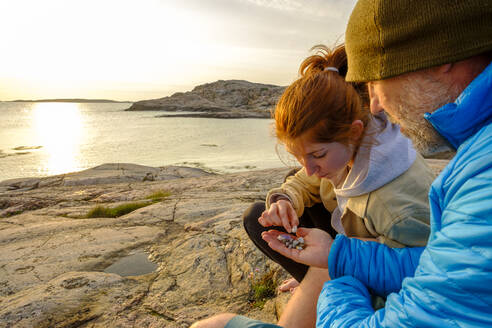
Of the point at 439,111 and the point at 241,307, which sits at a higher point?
Answer: the point at 439,111

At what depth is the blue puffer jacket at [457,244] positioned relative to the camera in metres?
0.74

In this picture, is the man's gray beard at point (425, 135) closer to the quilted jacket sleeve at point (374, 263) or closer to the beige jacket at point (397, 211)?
the beige jacket at point (397, 211)

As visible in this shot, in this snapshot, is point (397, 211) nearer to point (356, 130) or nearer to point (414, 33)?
point (356, 130)

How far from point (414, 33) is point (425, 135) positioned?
0.37 m

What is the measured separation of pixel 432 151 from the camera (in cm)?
125

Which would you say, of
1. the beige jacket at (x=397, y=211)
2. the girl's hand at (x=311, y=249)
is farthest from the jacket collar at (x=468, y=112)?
the girl's hand at (x=311, y=249)

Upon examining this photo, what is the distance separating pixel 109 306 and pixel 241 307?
1.05m

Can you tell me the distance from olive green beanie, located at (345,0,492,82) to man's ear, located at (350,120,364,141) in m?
0.54

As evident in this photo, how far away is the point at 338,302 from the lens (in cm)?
124

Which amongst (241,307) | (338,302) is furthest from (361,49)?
(241,307)

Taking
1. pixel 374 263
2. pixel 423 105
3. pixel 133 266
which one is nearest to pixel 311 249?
pixel 374 263

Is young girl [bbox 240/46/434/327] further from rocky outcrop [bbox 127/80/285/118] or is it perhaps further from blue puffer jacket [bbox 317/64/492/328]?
rocky outcrop [bbox 127/80/285/118]

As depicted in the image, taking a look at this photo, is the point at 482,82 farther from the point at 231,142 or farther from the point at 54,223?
the point at 231,142

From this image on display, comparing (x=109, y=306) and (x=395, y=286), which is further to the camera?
(x=109, y=306)
